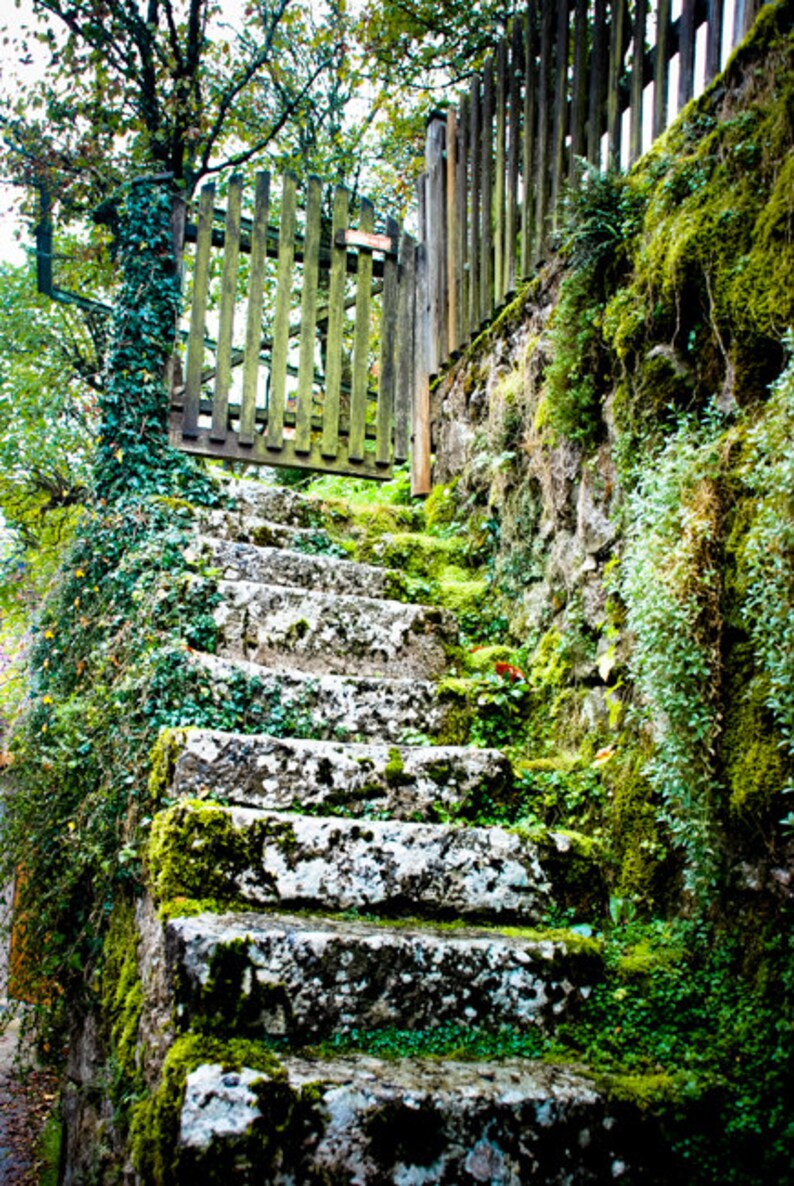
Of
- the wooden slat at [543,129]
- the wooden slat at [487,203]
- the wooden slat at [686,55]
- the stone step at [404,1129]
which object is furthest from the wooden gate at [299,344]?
the stone step at [404,1129]

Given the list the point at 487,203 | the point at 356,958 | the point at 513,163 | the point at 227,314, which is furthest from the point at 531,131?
the point at 356,958

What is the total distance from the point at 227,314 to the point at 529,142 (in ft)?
6.00

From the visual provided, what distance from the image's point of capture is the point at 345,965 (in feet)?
6.48

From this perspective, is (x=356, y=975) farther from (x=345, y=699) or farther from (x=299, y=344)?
(x=299, y=344)

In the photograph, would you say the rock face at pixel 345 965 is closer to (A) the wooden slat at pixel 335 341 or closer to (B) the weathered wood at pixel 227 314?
(B) the weathered wood at pixel 227 314

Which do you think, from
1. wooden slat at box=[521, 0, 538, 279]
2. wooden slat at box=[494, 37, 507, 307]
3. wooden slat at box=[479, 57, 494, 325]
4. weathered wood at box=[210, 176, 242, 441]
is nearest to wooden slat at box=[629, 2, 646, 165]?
wooden slat at box=[521, 0, 538, 279]

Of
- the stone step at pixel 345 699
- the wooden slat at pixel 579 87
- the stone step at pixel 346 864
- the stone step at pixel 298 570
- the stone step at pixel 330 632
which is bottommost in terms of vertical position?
the stone step at pixel 346 864

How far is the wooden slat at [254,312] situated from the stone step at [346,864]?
2.87 meters

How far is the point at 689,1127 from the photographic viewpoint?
1.78 meters

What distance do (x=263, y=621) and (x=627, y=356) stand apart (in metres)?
1.67

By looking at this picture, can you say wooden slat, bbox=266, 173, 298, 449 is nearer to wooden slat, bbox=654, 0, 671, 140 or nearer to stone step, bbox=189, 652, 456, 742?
stone step, bbox=189, 652, 456, 742

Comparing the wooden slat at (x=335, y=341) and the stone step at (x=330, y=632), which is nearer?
the stone step at (x=330, y=632)

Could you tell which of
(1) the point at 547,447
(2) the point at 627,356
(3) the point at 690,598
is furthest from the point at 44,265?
(3) the point at 690,598

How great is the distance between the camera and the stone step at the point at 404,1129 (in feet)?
5.19
